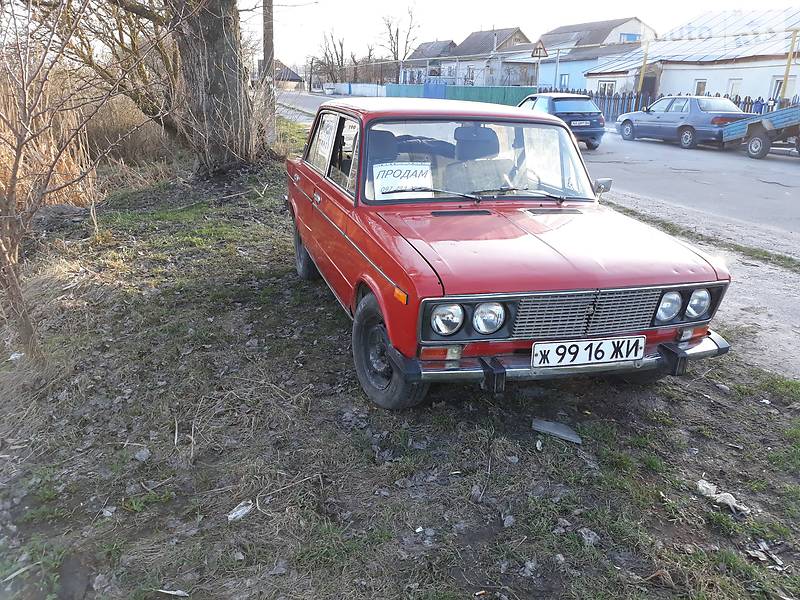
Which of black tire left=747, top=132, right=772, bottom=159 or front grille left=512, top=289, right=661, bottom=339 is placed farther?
black tire left=747, top=132, right=772, bottom=159

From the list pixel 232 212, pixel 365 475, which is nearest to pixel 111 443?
pixel 365 475

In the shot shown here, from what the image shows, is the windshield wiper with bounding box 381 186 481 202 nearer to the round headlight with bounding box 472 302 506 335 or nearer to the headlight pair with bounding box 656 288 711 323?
the round headlight with bounding box 472 302 506 335

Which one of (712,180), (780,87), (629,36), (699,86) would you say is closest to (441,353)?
(712,180)

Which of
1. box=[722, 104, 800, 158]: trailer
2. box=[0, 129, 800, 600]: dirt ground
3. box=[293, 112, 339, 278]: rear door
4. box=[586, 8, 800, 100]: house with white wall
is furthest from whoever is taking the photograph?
box=[586, 8, 800, 100]: house with white wall

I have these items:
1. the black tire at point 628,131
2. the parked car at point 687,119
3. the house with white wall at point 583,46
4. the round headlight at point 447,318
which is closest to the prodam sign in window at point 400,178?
the round headlight at point 447,318

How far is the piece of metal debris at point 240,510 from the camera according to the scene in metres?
2.91

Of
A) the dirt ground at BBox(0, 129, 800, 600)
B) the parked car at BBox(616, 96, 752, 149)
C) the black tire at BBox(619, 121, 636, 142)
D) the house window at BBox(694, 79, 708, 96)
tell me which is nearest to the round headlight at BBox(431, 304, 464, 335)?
the dirt ground at BBox(0, 129, 800, 600)

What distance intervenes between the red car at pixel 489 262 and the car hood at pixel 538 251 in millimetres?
10

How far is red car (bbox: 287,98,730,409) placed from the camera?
123 inches

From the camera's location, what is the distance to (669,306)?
342 cm

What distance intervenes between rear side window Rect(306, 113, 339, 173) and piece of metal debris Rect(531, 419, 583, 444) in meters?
2.71

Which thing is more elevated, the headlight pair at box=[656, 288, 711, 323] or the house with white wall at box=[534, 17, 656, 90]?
the house with white wall at box=[534, 17, 656, 90]

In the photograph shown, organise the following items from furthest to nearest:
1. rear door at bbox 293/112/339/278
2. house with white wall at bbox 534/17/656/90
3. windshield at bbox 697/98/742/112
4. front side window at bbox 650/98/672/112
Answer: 1. house with white wall at bbox 534/17/656/90
2. front side window at bbox 650/98/672/112
3. windshield at bbox 697/98/742/112
4. rear door at bbox 293/112/339/278

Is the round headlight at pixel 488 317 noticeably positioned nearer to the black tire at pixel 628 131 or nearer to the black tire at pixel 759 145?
the black tire at pixel 759 145
